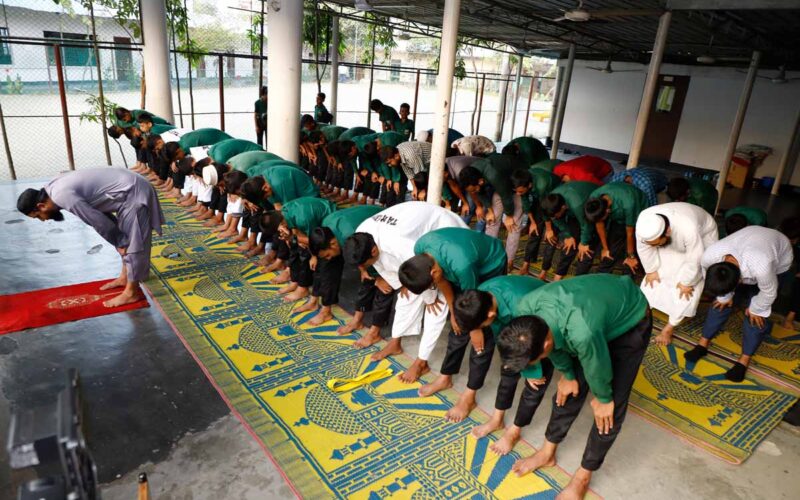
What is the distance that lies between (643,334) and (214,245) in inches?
173

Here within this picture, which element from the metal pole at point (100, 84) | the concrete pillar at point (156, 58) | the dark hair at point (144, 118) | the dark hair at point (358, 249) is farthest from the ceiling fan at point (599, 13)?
the metal pole at point (100, 84)

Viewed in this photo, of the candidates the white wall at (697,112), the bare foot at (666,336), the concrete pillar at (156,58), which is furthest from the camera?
the white wall at (697,112)

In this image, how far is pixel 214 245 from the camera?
555 centimetres

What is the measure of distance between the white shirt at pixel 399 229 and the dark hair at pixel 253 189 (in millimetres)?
1346

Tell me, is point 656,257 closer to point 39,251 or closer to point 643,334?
point 643,334

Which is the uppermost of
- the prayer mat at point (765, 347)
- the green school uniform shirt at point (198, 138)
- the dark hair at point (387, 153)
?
the dark hair at point (387, 153)

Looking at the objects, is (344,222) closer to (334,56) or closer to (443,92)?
(443,92)

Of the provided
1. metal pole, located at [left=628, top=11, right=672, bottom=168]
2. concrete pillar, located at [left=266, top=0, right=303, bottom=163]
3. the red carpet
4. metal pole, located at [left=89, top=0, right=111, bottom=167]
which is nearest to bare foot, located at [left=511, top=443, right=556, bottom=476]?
the red carpet

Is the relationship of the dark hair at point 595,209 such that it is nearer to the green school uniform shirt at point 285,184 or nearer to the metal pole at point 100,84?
the green school uniform shirt at point 285,184

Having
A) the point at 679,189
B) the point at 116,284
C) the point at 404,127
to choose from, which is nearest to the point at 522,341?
the point at 116,284

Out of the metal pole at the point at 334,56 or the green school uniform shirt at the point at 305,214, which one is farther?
the metal pole at the point at 334,56

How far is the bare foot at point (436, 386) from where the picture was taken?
3.30m

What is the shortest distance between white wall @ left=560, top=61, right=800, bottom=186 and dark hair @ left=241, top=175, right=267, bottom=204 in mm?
11334

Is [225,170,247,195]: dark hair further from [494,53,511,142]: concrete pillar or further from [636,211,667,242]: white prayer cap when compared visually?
[494,53,511,142]: concrete pillar
